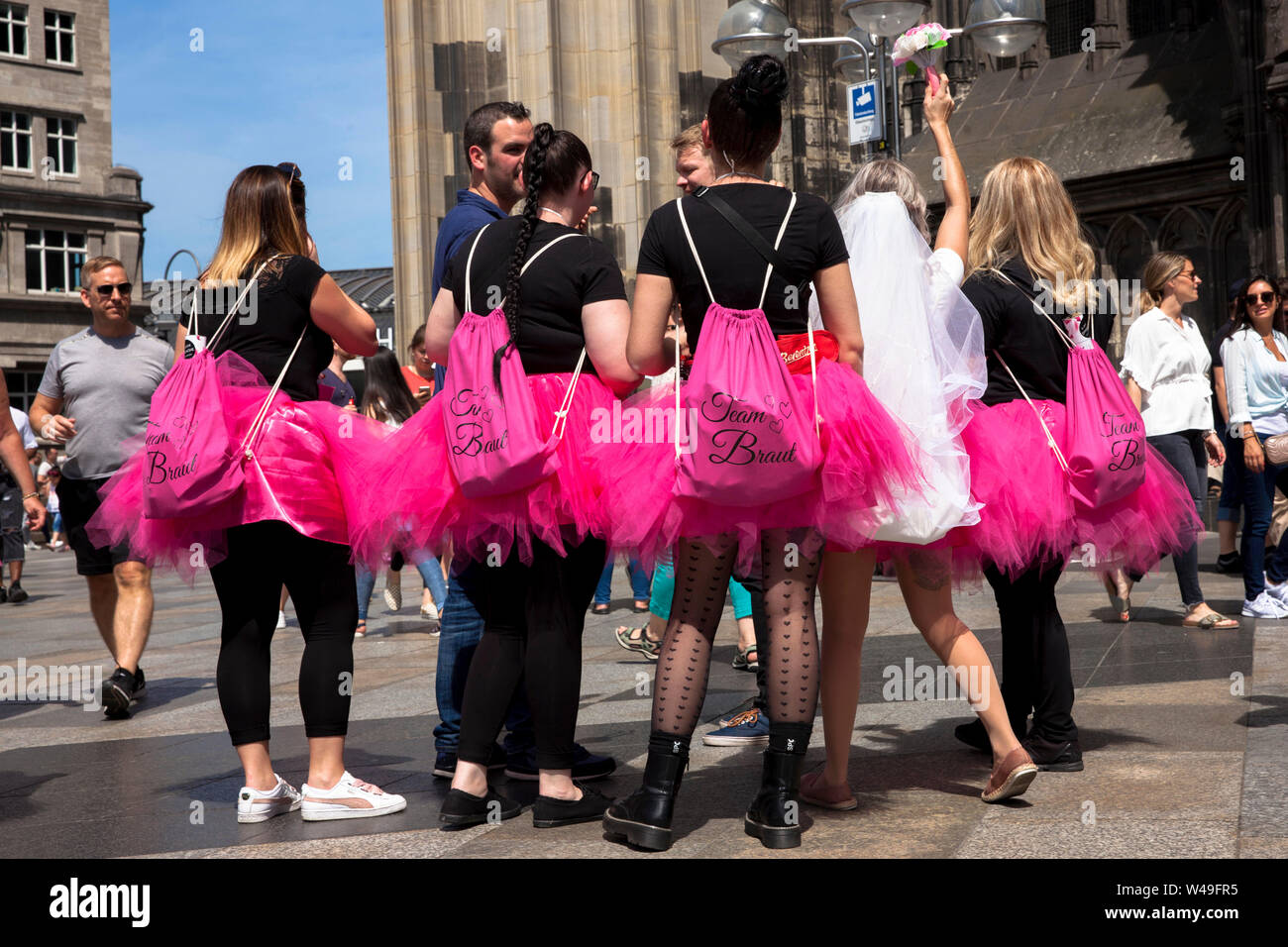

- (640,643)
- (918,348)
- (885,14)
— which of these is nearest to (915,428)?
(918,348)

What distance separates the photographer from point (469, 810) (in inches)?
167

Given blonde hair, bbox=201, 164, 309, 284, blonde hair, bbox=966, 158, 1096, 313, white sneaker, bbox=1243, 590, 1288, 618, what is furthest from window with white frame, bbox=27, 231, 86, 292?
blonde hair, bbox=966, 158, 1096, 313

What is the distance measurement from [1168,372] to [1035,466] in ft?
14.2

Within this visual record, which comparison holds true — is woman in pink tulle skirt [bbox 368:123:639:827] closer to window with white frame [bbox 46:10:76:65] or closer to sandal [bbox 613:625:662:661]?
sandal [bbox 613:625:662:661]

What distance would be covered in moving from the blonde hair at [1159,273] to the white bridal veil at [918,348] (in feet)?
14.4

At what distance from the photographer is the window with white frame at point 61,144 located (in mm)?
55656

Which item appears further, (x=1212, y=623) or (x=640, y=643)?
(x=640, y=643)

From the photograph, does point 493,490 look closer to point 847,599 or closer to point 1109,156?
point 847,599

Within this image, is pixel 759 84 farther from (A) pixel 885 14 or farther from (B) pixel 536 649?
(A) pixel 885 14

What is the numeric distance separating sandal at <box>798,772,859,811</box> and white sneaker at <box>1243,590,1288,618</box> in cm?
496

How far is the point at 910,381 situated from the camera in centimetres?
418

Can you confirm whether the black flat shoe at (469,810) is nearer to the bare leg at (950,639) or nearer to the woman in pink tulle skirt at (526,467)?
the woman in pink tulle skirt at (526,467)

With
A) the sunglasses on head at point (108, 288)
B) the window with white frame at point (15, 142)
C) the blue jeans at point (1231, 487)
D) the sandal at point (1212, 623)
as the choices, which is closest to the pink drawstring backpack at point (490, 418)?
the sunglasses on head at point (108, 288)

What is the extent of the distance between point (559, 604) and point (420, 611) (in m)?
7.25
